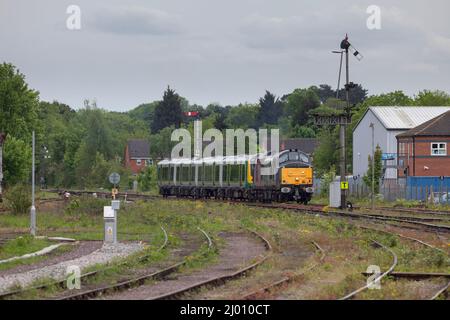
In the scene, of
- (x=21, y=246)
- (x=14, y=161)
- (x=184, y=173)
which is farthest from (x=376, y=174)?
(x=21, y=246)

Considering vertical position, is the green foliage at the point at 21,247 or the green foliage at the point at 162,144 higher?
the green foliage at the point at 162,144

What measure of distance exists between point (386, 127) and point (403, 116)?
13.1ft

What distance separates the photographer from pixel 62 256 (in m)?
23.1

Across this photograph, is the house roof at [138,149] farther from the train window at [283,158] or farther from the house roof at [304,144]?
the train window at [283,158]

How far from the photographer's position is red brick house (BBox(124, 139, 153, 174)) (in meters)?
153

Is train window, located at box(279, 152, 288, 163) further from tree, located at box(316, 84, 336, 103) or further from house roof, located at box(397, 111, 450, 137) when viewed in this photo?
tree, located at box(316, 84, 336, 103)

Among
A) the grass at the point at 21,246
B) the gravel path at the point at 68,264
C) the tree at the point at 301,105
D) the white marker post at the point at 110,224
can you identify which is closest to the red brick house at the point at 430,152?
the white marker post at the point at 110,224

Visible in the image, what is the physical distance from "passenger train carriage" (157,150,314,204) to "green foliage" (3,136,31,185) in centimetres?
1125

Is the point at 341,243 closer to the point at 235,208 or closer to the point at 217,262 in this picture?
the point at 217,262

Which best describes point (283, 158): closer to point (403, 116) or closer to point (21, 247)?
point (21, 247)

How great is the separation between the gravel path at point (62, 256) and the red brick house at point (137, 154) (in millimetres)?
125352

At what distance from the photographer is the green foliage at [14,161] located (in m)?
73.1

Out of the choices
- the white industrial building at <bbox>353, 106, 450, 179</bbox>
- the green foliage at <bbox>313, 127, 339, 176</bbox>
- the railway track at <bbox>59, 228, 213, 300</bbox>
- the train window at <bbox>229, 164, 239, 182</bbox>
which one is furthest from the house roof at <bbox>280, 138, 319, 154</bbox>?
the railway track at <bbox>59, 228, 213, 300</bbox>

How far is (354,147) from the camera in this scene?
91500mm
